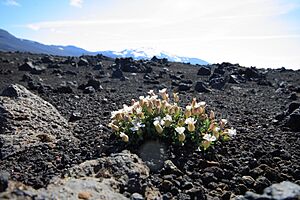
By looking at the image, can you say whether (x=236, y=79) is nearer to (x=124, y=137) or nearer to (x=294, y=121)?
(x=294, y=121)

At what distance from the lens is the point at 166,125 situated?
642 centimetres

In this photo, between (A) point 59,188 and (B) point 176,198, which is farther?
(B) point 176,198

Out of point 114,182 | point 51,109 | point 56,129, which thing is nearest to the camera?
point 114,182

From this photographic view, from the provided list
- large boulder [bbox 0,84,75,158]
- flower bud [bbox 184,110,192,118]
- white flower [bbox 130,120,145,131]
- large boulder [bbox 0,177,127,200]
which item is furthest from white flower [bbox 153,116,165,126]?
large boulder [bbox 0,177,127,200]

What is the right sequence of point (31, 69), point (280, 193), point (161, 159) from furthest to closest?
1. point (31, 69)
2. point (161, 159)
3. point (280, 193)

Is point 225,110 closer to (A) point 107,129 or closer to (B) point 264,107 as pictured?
(B) point 264,107

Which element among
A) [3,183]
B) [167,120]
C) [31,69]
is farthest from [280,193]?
[31,69]

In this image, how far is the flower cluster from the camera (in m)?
6.30

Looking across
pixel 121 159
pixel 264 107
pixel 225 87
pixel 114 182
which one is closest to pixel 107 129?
pixel 121 159

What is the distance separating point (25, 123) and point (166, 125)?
2701mm

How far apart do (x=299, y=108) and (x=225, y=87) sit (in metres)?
8.96

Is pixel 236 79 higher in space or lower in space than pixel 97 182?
higher

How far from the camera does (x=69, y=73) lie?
20.9m

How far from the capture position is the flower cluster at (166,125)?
6.30 meters
